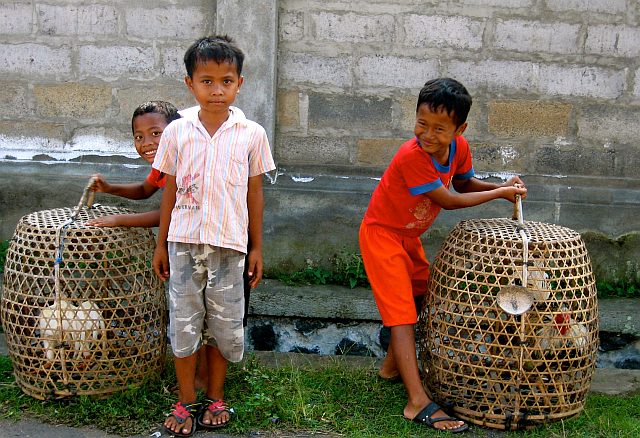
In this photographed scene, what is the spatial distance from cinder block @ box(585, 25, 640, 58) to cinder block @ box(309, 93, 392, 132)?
4.58 ft

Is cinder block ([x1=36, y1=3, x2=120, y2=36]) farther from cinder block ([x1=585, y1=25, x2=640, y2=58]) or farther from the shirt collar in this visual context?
cinder block ([x1=585, y1=25, x2=640, y2=58])

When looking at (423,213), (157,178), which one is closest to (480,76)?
(423,213)

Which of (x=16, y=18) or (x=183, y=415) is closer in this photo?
(x=183, y=415)

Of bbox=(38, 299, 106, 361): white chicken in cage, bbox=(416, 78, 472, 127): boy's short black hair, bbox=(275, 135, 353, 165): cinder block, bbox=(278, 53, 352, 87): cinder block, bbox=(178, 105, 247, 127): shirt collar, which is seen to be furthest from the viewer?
bbox=(275, 135, 353, 165): cinder block

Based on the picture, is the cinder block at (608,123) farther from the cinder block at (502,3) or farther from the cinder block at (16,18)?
the cinder block at (16,18)

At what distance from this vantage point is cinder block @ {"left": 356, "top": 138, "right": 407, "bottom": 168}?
5.17 m

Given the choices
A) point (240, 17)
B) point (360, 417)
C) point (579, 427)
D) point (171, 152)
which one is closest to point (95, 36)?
point (240, 17)

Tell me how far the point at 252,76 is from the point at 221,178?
1.95 meters

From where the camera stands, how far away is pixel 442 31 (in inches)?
198

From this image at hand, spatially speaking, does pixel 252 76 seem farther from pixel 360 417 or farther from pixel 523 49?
pixel 360 417

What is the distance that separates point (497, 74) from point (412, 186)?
1.92 m

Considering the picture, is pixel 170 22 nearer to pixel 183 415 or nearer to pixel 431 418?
pixel 183 415

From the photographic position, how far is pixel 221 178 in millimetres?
3225

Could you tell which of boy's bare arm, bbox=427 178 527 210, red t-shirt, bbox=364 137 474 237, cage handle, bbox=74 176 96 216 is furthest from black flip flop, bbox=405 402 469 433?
cage handle, bbox=74 176 96 216
